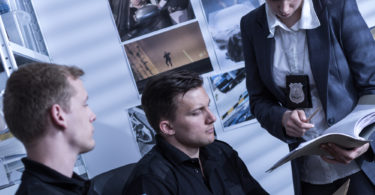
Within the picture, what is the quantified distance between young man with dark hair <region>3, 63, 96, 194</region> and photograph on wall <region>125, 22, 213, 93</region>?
118cm

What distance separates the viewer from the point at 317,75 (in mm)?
1273

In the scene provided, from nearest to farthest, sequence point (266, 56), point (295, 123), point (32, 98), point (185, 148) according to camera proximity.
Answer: point (32, 98)
point (295, 123)
point (266, 56)
point (185, 148)

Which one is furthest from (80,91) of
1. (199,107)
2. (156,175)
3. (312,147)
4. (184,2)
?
(184,2)

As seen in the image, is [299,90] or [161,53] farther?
[161,53]

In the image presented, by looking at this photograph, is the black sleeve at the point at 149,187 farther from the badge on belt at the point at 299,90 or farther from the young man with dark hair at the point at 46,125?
the badge on belt at the point at 299,90

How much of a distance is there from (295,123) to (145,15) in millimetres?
1332

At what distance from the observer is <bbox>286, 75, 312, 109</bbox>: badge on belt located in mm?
1302

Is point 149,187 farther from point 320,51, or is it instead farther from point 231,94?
point 231,94

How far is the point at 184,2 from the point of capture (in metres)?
2.34

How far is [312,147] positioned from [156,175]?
0.57 metres

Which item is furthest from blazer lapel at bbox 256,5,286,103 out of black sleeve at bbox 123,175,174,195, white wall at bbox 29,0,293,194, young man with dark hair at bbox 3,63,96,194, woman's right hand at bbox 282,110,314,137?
white wall at bbox 29,0,293,194

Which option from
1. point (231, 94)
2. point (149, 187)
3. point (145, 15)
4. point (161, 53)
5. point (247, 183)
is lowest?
point (247, 183)

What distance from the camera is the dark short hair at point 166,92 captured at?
64.5 inches

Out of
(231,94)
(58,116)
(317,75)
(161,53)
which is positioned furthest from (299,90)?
(161,53)
